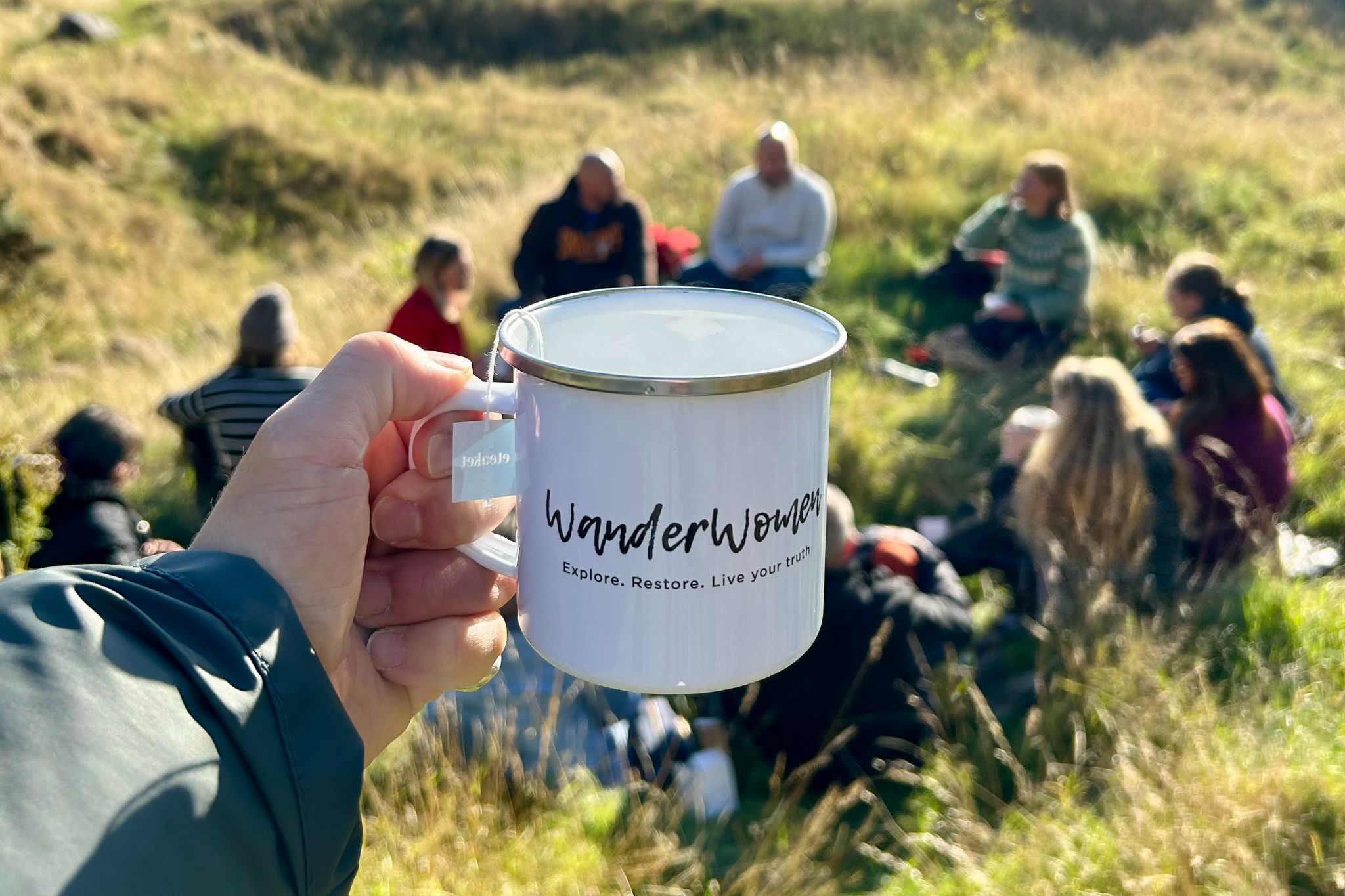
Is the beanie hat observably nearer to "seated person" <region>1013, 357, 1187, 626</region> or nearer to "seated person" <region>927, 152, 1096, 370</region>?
"seated person" <region>1013, 357, 1187, 626</region>

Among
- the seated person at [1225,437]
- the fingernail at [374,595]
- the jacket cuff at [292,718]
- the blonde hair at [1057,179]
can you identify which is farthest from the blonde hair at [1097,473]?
the jacket cuff at [292,718]

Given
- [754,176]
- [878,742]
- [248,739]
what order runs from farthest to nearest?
[754,176], [878,742], [248,739]

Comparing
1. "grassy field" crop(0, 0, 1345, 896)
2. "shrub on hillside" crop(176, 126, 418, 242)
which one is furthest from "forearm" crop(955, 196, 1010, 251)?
"shrub on hillside" crop(176, 126, 418, 242)

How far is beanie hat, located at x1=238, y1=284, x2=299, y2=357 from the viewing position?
15.6ft

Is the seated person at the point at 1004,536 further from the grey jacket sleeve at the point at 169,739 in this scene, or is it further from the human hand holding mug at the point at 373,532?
the grey jacket sleeve at the point at 169,739

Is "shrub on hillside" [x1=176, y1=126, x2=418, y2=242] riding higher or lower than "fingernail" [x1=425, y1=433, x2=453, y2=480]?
lower

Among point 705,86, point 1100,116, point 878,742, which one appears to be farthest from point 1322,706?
point 705,86

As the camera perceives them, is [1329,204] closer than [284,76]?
Yes

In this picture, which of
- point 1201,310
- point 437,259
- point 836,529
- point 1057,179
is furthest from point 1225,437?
point 437,259

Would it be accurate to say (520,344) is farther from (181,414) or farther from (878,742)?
(181,414)

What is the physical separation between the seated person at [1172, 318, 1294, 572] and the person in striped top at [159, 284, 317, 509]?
3517mm

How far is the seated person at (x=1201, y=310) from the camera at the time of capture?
5363 millimetres

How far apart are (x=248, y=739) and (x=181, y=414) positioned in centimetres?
433

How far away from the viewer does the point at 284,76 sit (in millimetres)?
19500
